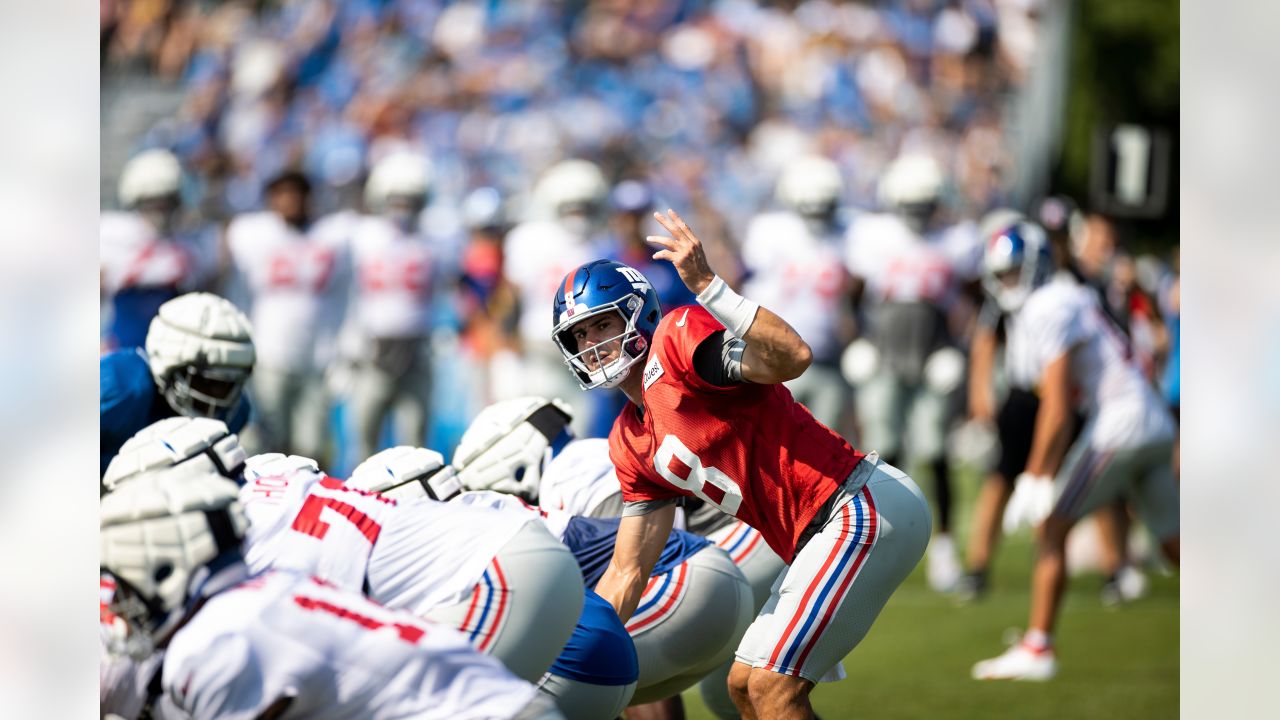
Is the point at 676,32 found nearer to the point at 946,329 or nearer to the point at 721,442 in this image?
the point at 946,329

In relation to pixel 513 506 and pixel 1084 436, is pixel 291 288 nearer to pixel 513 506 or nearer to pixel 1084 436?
pixel 1084 436

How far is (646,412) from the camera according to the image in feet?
11.3

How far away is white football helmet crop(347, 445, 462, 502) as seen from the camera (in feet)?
11.5

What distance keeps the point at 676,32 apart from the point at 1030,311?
36.1 feet

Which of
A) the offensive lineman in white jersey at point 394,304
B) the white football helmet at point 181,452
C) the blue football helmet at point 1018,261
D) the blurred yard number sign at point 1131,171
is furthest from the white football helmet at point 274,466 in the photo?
the blurred yard number sign at point 1131,171

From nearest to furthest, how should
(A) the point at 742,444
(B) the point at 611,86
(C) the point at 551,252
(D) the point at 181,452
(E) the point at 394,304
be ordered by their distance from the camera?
(D) the point at 181,452, (A) the point at 742,444, (C) the point at 551,252, (E) the point at 394,304, (B) the point at 611,86

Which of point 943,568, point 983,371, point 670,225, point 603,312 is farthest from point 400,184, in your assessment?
point 670,225

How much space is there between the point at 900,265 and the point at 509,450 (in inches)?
190

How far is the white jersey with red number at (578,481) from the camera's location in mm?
3945

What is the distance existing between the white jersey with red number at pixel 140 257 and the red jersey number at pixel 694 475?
467cm

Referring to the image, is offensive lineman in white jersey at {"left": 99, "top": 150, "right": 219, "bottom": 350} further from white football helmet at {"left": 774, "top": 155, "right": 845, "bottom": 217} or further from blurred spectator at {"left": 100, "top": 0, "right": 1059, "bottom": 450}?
blurred spectator at {"left": 100, "top": 0, "right": 1059, "bottom": 450}

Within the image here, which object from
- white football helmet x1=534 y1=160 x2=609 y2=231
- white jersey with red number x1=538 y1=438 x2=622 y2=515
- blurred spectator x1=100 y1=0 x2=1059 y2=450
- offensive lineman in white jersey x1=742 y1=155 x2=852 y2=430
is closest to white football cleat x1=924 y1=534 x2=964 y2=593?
offensive lineman in white jersey x1=742 y1=155 x2=852 y2=430

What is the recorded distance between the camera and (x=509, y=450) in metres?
3.93

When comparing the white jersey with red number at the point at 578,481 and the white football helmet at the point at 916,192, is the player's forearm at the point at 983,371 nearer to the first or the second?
the white football helmet at the point at 916,192
